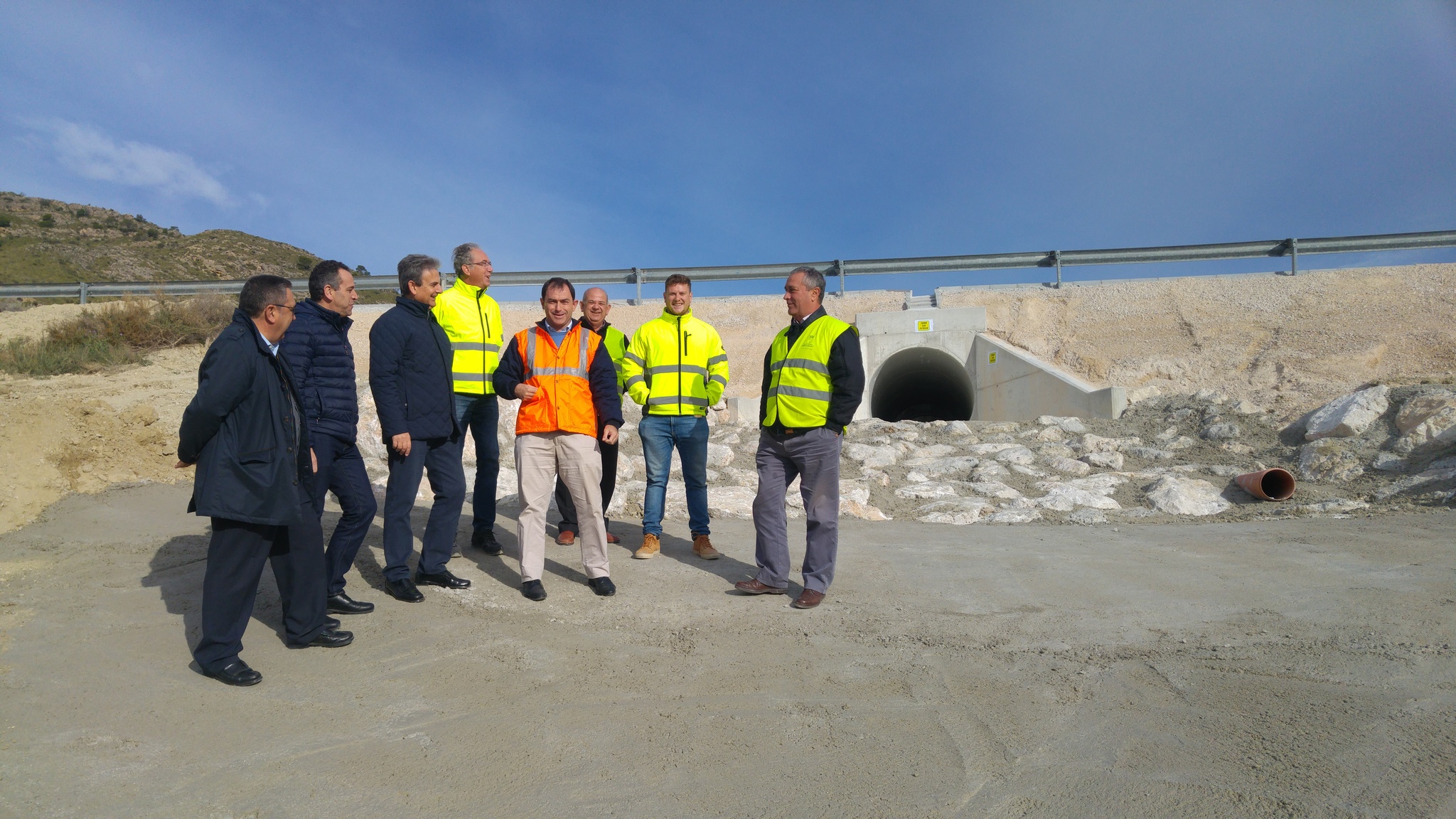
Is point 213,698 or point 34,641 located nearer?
point 213,698

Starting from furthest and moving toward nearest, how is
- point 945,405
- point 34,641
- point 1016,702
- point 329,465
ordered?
point 945,405
point 329,465
point 34,641
point 1016,702

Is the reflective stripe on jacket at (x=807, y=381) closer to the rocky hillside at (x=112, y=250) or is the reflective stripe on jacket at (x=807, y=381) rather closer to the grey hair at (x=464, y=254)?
the grey hair at (x=464, y=254)

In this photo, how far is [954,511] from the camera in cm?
755

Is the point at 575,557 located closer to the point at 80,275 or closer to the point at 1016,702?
the point at 1016,702

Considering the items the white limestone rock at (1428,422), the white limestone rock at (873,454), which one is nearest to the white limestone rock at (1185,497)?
the white limestone rock at (1428,422)

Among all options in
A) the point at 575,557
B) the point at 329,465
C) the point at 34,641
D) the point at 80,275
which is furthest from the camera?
the point at 80,275

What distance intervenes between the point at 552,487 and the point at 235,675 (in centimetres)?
189

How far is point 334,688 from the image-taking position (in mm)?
3180

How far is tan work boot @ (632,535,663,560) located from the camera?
17.9ft

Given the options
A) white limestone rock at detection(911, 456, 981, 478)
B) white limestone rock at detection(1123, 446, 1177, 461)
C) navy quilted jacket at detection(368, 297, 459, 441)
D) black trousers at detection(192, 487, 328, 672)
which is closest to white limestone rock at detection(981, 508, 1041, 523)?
white limestone rock at detection(911, 456, 981, 478)

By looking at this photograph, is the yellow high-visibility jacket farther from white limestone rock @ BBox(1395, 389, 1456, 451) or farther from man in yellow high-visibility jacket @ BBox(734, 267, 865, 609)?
white limestone rock @ BBox(1395, 389, 1456, 451)

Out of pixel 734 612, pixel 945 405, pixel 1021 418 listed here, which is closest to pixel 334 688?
pixel 734 612

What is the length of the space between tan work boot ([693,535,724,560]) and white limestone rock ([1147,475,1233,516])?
15.7 feet

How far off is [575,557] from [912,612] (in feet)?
8.27
